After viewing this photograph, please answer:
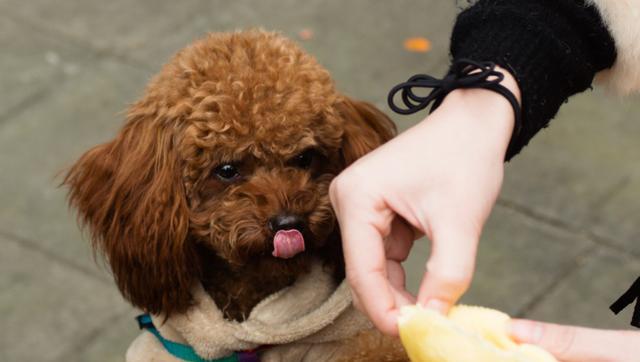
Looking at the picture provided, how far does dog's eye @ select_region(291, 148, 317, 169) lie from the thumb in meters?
0.88

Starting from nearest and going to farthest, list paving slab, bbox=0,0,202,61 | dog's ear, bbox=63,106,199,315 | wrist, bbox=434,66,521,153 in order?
wrist, bbox=434,66,521,153, dog's ear, bbox=63,106,199,315, paving slab, bbox=0,0,202,61

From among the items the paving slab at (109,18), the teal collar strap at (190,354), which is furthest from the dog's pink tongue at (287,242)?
the paving slab at (109,18)

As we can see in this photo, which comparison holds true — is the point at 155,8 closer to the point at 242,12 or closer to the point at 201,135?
the point at 242,12

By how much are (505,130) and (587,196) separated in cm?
271

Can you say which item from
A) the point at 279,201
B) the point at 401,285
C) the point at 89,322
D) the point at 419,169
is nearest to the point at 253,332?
the point at 279,201

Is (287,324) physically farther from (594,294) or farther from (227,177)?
(594,294)

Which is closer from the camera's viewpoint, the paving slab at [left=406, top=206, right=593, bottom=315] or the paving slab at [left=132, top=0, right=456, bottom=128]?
the paving slab at [left=406, top=206, right=593, bottom=315]

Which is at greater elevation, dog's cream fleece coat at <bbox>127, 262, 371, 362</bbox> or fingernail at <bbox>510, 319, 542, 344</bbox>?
fingernail at <bbox>510, 319, 542, 344</bbox>

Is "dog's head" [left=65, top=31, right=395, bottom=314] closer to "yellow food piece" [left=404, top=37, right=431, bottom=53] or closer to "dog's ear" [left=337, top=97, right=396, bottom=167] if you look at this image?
"dog's ear" [left=337, top=97, right=396, bottom=167]

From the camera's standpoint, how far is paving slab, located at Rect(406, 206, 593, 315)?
4227mm

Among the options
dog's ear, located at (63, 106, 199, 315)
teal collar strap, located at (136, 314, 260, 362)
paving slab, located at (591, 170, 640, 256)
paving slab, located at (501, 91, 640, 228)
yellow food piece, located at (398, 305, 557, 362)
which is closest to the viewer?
yellow food piece, located at (398, 305, 557, 362)

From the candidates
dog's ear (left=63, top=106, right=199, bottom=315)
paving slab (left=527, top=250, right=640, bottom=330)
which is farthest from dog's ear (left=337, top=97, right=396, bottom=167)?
paving slab (left=527, top=250, right=640, bottom=330)

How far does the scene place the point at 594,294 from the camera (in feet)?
13.9

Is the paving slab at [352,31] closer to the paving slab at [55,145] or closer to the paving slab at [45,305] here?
the paving slab at [55,145]
